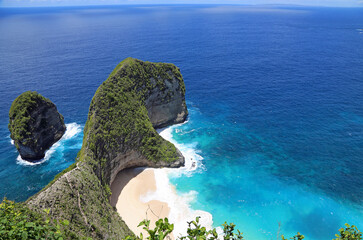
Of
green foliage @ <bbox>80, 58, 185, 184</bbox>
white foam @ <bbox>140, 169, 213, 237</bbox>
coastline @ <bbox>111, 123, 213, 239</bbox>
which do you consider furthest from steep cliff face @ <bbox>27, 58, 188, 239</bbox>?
white foam @ <bbox>140, 169, 213, 237</bbox>

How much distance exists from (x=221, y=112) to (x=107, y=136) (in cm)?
4219

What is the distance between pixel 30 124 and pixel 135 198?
Result: 1239 inches

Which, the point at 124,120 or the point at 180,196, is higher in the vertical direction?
the point at 124,120

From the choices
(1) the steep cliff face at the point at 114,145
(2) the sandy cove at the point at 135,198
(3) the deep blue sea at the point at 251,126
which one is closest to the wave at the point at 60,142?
(3) the deep blue sea at the point at 251,126

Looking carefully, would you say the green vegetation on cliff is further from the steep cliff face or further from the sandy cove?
the sandy cove

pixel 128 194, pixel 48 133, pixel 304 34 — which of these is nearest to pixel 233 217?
pixel 128 194

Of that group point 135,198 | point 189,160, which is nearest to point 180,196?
point 135,198

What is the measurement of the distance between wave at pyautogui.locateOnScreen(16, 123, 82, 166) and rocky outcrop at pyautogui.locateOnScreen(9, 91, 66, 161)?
101cm

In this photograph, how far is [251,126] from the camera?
232ft

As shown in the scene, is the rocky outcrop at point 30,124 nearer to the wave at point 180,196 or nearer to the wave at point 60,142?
the wave at point 60,142

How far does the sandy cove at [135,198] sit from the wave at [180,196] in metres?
1.02

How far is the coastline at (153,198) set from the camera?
42594 mm

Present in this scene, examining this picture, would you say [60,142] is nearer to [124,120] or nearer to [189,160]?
[124,120]

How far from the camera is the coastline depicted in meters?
42.6
